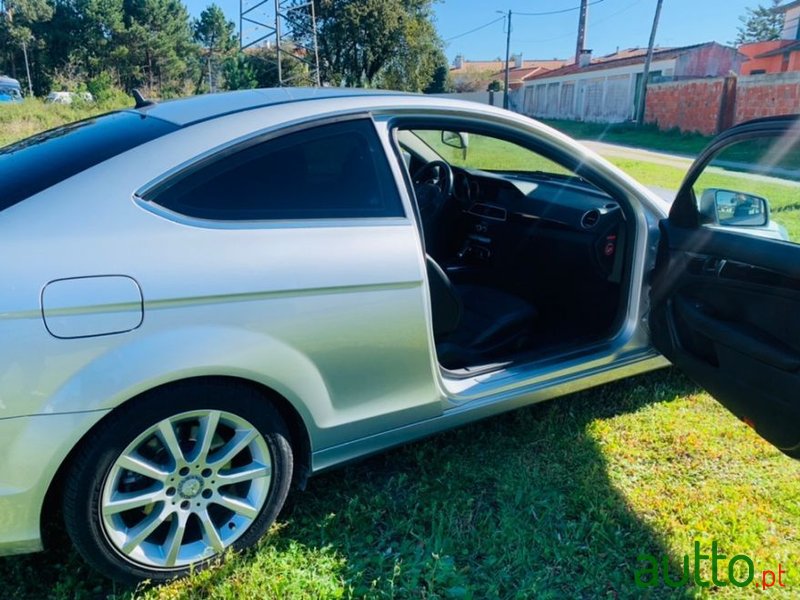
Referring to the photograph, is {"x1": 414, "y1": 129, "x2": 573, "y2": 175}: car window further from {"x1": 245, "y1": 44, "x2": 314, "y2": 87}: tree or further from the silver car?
{"x1": 245, "y1": 44, "x2": 314, "y2": 87}: tree

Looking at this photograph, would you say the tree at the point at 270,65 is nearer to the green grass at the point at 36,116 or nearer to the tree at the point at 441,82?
the green grass at the point at 36,116

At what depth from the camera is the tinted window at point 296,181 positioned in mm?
1874

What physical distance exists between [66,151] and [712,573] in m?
2.60

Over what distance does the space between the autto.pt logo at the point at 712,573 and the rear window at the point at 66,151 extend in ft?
7.14

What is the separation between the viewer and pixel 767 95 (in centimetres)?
1941

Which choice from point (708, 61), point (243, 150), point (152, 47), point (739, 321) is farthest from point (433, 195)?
point (152, 47)

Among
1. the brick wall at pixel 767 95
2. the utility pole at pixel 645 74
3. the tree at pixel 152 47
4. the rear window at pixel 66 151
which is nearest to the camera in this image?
the rear window at pixel 66 151

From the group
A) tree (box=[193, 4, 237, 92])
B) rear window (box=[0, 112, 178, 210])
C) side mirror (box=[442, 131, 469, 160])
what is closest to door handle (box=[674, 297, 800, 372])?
side mirror (box=[442, 131, 469, 160])

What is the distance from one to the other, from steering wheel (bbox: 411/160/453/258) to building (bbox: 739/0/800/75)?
29.4 meters

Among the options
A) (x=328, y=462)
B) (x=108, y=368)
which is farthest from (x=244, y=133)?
(x=328, y=462)

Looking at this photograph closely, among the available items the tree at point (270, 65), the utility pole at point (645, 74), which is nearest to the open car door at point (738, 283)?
the utility pole at point (645, 74)

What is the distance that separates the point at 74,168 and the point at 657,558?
2.30 meters

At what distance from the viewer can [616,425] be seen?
2.89 m

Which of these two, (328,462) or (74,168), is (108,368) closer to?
(74,168)
